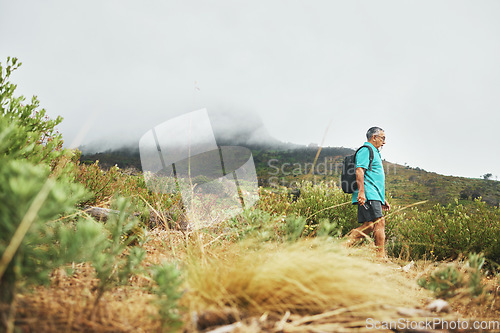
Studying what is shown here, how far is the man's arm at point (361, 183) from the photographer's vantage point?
3977mm

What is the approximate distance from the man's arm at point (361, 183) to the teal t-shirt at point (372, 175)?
106 millimetres

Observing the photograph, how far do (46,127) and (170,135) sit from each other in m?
2.07

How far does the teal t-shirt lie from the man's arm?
0.11 m

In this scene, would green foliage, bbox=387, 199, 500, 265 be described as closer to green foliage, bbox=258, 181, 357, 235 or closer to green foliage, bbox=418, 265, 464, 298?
green foliage, bbox=258, 181, 357, 235

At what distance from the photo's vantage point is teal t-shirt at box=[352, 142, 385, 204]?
4086mm

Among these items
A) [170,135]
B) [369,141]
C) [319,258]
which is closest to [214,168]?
[170,135]

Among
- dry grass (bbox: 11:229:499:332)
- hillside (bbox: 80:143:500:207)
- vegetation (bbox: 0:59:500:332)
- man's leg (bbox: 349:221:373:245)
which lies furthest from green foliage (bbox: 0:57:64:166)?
hillside (bbox: 80:143:500:207)

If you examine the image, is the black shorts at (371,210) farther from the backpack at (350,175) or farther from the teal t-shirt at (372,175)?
the backpack at (350,175)

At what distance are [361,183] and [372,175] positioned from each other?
299 mm

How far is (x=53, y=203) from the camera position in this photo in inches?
35.0

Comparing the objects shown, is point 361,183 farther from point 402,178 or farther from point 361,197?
point 402,178

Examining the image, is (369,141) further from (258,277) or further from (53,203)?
(53,203)

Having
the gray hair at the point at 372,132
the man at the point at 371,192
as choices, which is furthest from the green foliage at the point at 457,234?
the gray hair at the point at 372,132

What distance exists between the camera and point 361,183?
13.2ft
